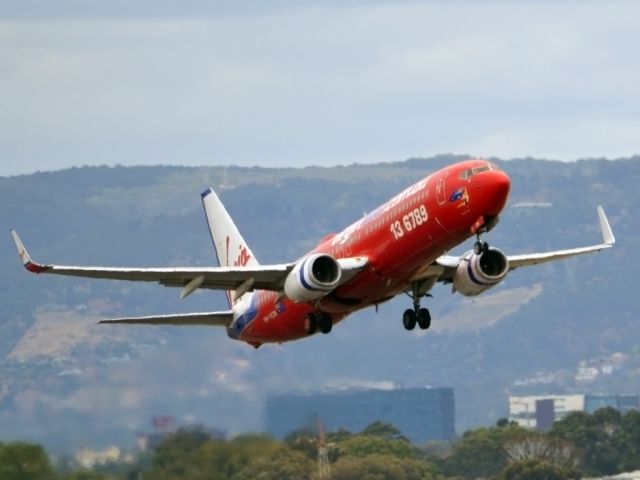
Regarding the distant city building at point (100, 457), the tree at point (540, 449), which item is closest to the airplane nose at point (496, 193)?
the distant city building at point (100, 457)

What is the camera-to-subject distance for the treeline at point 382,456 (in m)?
76.0

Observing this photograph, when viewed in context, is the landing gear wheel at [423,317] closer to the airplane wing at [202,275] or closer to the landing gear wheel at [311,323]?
the landing gear wheel at [311,323]

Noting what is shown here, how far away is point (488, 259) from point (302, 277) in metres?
6.35

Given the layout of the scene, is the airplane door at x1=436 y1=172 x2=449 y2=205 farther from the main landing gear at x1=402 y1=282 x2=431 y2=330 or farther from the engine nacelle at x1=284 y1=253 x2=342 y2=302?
the main landing gear at x1=402 y1=282 x2=431 y2=330

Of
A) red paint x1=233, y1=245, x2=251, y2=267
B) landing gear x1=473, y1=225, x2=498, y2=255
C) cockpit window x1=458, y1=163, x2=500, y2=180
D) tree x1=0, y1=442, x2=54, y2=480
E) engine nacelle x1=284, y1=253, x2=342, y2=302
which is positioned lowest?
tree x1=0, y1=442, x2=54, y2=480

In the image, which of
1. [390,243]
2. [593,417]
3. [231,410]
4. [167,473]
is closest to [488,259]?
[390,243]

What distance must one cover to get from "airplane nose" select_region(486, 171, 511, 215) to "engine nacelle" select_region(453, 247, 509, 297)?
15.5 ft

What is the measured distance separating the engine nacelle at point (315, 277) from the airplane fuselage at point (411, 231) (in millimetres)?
760

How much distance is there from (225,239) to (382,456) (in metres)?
21.5

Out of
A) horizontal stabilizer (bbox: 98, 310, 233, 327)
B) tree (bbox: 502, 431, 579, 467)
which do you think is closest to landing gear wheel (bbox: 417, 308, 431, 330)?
horizontal stabilizer (bbox: 98, 310, 233, 327)

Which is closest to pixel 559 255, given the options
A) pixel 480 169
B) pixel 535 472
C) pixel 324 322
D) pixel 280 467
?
pixel 324 322

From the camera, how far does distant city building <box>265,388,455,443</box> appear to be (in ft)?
303

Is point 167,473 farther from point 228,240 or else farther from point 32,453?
point 228,240

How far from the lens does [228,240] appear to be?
265 ft
